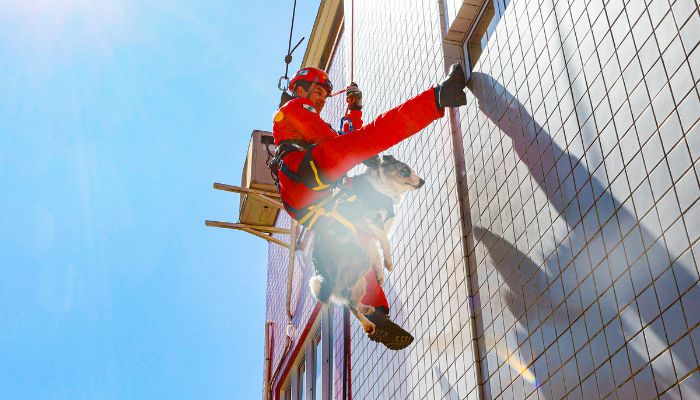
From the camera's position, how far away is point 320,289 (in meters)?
5.89

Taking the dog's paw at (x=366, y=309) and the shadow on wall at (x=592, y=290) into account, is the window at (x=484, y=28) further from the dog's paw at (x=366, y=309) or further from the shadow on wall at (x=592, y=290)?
the dog's paw at (x=366, y=309)

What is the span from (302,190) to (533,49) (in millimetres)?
1732

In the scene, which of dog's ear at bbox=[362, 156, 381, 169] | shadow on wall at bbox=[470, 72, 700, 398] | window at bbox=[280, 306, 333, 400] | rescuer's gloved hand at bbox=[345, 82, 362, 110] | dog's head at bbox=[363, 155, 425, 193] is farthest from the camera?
window at bbox=[280, 306, 333, 400]

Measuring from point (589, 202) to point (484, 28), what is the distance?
8.06ft

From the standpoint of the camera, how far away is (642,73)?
3941 millimetres

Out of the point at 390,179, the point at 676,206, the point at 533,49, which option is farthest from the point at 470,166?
the point at 676,206

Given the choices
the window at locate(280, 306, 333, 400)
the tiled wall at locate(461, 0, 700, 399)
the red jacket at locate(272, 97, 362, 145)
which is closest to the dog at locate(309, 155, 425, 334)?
the red jacket at locate(272, 97, 362, 145)

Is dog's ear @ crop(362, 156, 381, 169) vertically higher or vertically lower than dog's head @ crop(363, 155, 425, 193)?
higher

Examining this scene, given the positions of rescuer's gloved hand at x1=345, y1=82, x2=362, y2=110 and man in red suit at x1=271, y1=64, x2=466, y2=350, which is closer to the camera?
man in red suit at x1=271, y1=64, x2=466, y2=350

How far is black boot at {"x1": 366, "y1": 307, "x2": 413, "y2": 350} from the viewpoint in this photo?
5.73 m

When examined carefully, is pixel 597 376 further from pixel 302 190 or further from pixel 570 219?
pixel 302 190

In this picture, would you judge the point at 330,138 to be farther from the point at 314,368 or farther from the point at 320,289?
the point at 314,368

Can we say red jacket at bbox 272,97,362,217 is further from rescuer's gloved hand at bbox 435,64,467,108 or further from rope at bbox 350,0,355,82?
rope at bbox 350,0,355,82

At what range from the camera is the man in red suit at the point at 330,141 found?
17.8ft
